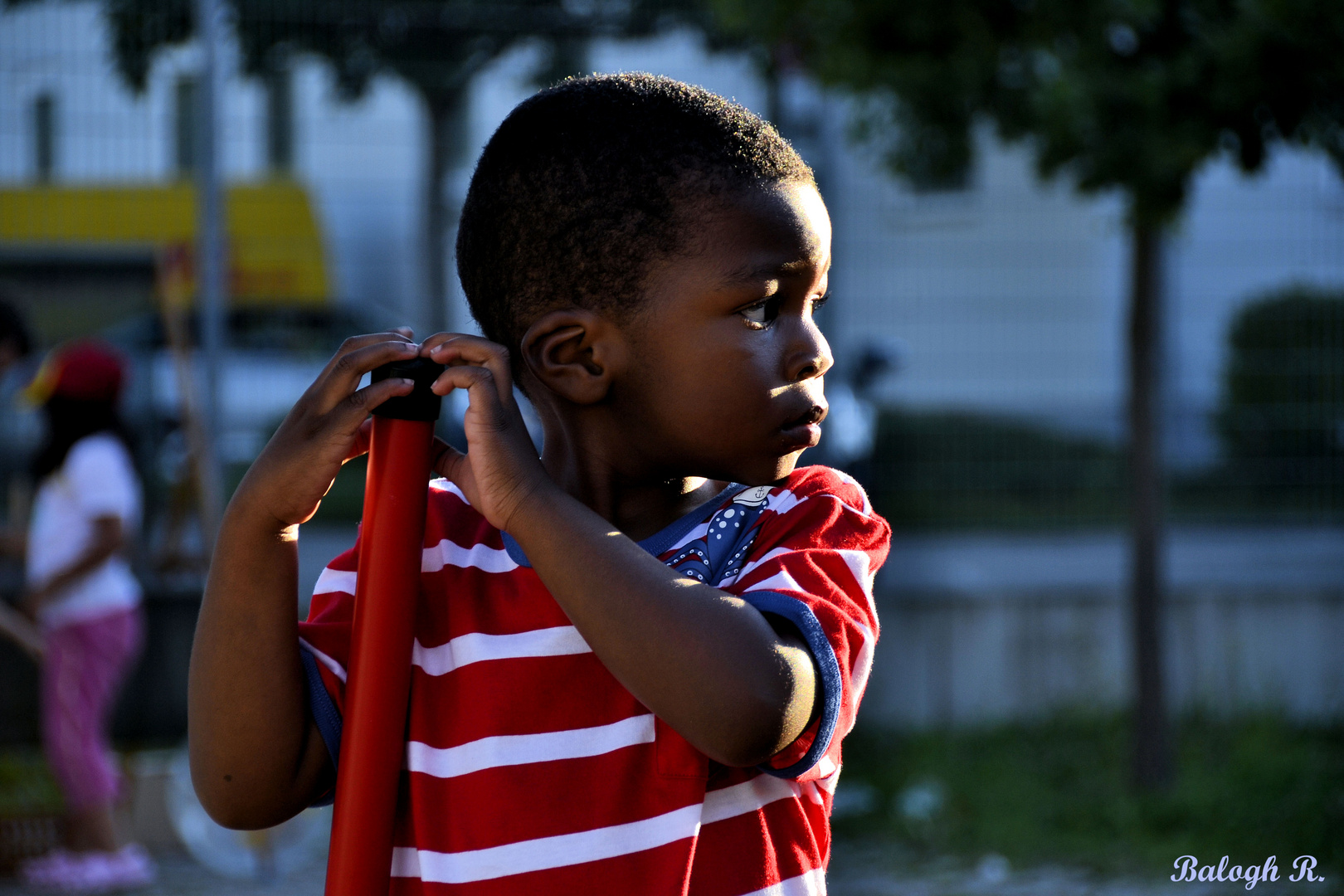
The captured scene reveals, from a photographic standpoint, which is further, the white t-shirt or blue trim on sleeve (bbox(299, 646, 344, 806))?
the white t-shirt

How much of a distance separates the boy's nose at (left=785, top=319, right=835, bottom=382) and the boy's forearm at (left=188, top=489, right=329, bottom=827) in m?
0.46

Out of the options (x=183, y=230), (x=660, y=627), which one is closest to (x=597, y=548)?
(x=660, y=627)

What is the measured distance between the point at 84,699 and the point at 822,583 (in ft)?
13.8

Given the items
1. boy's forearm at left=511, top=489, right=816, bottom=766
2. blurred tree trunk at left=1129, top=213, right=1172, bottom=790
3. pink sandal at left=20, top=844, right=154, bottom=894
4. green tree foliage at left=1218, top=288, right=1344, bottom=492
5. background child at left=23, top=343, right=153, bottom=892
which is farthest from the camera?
green tree foliage at left=1218, top=288, right=1344, bottom=492

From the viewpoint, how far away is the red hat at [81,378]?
4762 millimetres

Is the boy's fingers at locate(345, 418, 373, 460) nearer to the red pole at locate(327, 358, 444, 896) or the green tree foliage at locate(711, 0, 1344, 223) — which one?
the red pole at locate(327, 358, 444, 896)

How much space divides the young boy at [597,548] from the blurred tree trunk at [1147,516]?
12.5ft

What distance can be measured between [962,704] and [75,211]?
4.03 metres

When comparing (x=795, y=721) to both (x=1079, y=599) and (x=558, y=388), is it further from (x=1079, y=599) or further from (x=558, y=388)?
(x=1079, y=599)

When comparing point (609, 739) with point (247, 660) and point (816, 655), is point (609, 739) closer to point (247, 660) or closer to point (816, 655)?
point (816, 655)

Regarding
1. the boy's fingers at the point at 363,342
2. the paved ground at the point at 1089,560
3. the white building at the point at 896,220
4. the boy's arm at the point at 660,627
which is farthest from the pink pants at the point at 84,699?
the boy's arm at the point at 660,627

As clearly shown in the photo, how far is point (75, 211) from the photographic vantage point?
5.36 meters

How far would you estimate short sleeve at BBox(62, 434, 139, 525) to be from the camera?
15.5 feet

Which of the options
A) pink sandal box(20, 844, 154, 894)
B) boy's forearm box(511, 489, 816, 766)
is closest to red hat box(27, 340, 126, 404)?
pink sandal box(20, 844, 154, 894)
